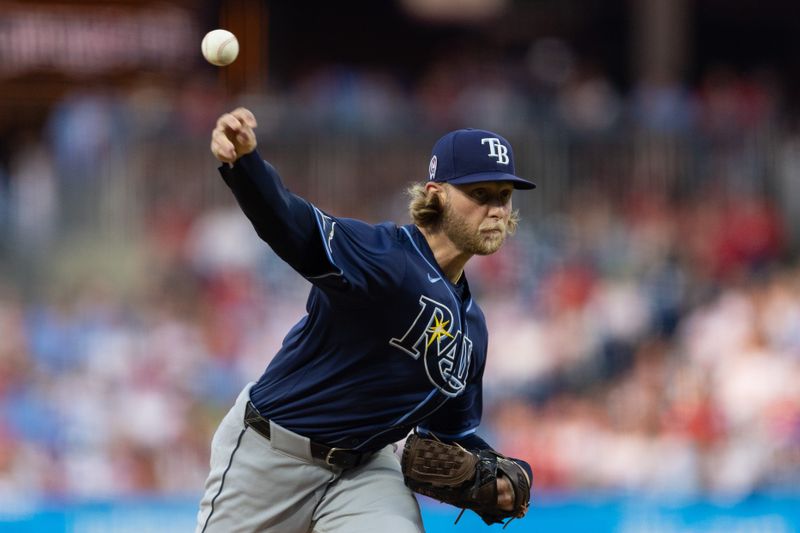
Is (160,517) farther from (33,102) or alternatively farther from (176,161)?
(33,102)

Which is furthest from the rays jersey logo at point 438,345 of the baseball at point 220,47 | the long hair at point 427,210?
the baseball at point 220,47

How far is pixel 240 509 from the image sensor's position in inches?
163

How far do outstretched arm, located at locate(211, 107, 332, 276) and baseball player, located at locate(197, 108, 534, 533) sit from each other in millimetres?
187

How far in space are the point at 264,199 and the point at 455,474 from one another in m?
1.24

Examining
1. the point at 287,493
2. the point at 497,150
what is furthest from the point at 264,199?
the point at 287,493

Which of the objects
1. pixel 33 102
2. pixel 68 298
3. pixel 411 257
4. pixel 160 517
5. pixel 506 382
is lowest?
pixel 160 517

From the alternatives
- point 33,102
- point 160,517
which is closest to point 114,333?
point 160,517

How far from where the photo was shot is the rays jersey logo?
3.96m

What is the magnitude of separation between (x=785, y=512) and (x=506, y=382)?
239 cm

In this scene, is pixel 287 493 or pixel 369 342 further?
pixel 287 493

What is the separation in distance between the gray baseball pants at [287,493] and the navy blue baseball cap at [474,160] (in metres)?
0.99

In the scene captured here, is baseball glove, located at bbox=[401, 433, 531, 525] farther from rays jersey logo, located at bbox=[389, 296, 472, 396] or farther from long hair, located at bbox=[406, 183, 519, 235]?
long hair, located at bbox=[406, 183, 519, 235]

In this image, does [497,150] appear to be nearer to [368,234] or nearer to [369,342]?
[368,234]

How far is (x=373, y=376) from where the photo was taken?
402cm
